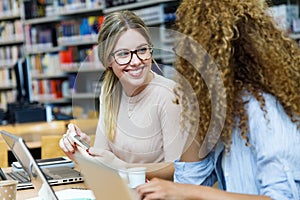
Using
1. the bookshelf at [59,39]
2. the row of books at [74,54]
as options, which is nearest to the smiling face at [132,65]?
the bookshelf at [59,39]

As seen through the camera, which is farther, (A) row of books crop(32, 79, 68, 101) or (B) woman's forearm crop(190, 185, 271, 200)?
(A) row of books crop(32, 79, 68, 101)

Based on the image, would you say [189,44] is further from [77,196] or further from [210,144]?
[77,196]

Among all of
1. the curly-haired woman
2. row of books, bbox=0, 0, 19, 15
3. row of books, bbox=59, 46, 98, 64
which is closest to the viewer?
the curly-haired woman

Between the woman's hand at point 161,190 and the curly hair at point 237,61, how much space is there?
18cm

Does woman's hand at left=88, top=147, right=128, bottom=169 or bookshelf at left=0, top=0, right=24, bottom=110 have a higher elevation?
woman's hand at left=88, top=147, right=128, bottom=169

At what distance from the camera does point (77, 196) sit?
1.76 metres

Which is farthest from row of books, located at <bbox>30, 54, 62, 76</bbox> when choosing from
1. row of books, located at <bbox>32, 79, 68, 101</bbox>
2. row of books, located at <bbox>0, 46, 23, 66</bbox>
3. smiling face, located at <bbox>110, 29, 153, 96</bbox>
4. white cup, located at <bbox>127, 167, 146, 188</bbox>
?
white cup, located at <bbox>127, 167, 146, 188</bbox>

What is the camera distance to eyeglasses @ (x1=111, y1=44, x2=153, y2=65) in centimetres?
179

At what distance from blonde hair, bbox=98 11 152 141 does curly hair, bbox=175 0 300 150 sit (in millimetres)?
510

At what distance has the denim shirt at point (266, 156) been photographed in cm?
128

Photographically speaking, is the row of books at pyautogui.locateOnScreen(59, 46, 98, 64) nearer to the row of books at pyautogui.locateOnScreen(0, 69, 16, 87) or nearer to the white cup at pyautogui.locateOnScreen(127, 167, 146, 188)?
the row of books at pyautogui.locateOnScreen(0, 69, 16, 87)

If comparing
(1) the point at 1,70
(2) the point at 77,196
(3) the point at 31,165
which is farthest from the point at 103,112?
(1) the point at 1,70

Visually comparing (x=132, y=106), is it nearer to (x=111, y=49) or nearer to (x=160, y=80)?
(x=160, y=80)

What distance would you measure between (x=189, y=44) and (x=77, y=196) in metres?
0.65
